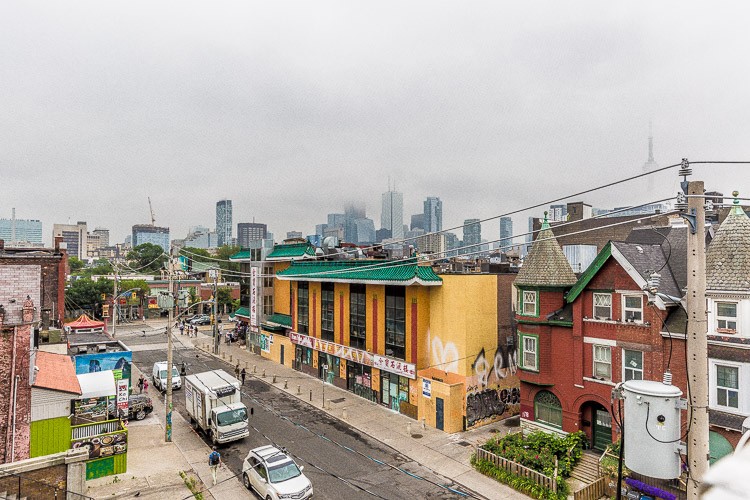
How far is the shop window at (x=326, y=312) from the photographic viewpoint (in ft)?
123

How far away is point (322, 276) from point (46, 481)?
22.8m

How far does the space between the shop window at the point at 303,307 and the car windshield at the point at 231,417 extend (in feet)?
51.7

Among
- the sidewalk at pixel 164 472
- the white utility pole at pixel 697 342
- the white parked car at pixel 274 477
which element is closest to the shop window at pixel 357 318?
the sidewalk at pixel 164 472

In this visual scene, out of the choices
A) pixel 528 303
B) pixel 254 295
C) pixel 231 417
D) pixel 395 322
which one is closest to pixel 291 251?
pixel 254 295

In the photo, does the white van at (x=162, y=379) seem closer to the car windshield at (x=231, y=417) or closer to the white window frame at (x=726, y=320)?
the car windshield at (x=231, y=417)

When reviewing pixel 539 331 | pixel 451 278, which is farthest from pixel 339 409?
pixel 539 331

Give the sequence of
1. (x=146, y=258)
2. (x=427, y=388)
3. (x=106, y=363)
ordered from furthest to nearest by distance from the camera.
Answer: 1. (x=146, y=258)
2. (x=106, y=363)
3. (x=427, y=388)

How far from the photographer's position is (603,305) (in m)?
22.1

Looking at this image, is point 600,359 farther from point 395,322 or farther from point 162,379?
point 162,379

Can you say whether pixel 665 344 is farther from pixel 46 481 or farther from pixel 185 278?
pixel 185 278

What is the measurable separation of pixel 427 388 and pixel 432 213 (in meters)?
118

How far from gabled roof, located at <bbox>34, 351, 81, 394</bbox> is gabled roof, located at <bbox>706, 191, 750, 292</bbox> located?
91.2ft

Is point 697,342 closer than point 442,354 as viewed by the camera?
Yes

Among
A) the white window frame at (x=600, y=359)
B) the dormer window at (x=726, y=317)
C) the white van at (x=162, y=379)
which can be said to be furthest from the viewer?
the white van at (x=162, y=379)
